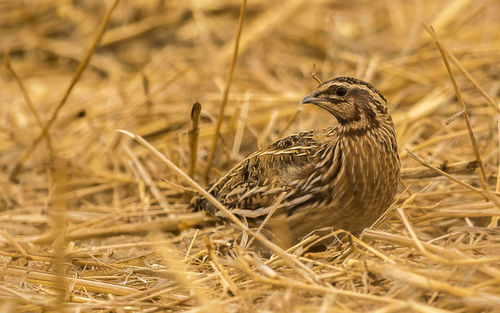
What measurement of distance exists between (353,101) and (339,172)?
37 centimetres

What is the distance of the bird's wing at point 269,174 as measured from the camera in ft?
11.3

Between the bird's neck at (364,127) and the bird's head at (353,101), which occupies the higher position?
the bird's head at (353,101)

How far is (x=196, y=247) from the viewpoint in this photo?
156 inches

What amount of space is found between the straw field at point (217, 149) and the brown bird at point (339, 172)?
145 mm

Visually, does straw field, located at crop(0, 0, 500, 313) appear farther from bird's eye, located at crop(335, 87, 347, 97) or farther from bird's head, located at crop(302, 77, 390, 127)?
bird's eye, located at crop(335, 87, 347, 97)

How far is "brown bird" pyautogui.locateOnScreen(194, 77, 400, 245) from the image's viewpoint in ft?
10.7

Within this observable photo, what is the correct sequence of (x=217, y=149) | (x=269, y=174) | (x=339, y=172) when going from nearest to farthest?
(x=339, y=172), (x=269, y=174), (x=217, y=149)

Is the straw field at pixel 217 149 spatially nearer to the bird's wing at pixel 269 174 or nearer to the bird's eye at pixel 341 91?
the bird's wing at pixel 269 174

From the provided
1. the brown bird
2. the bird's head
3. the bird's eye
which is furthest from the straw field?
the bird's eye

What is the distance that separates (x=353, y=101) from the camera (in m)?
3.34

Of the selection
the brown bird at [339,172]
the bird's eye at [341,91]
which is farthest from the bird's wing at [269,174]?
the bird's eye at [341,91]

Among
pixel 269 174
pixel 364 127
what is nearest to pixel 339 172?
pixel 364 127

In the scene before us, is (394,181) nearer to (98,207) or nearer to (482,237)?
(482,237)

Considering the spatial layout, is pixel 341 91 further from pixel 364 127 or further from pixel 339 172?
pixel 339 172
